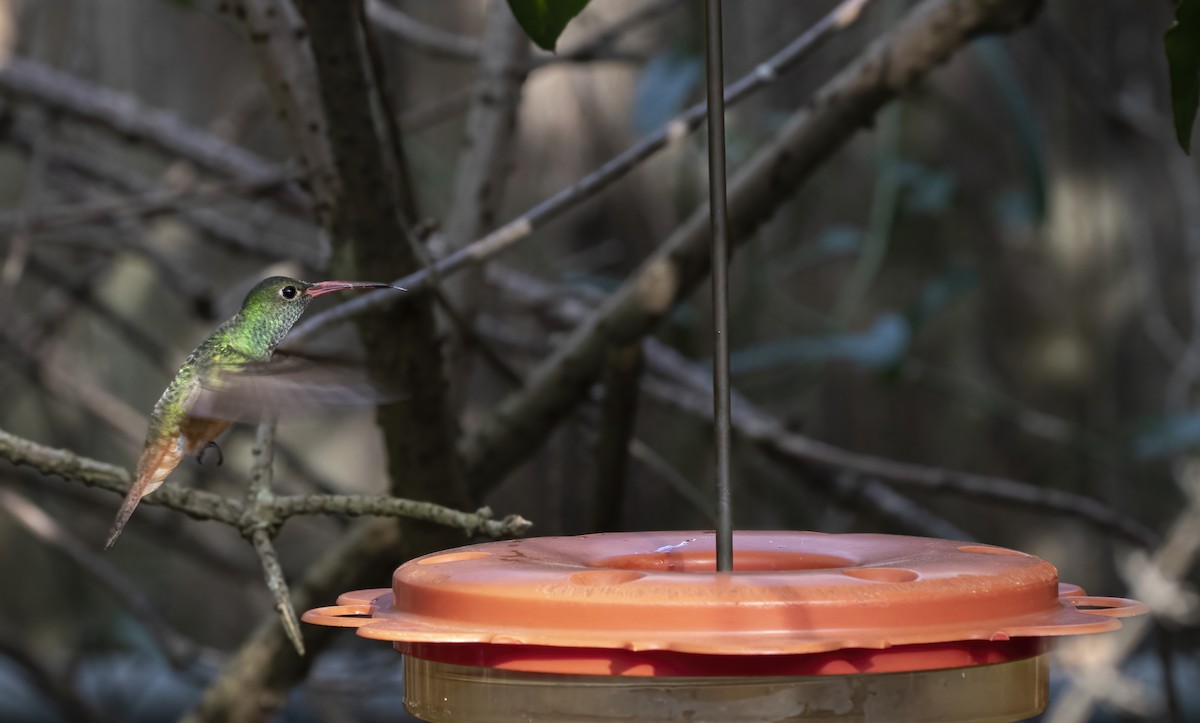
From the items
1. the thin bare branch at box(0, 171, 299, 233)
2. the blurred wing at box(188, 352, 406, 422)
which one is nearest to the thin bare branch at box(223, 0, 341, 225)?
the blurred wing at box(188, 352, 406, 422)

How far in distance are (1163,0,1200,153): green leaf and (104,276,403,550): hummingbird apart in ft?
1.67

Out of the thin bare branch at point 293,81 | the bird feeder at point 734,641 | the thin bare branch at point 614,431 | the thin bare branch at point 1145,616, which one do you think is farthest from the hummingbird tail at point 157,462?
the thin bare branch at point 1145,616

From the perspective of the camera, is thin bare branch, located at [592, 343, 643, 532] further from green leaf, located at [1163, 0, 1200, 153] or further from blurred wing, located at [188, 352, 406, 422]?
green leaf, located at [1163, 0, 1200, 153]

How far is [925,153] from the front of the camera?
8.12 feet

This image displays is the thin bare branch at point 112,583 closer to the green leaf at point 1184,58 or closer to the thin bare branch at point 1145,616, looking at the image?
the thin bare branch at point 1145,616

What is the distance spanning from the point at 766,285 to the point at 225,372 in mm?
1338

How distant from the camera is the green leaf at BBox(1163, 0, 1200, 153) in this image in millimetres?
659

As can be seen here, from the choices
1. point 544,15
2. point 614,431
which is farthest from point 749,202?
point 544,15

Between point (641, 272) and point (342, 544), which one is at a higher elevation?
point (641, 272)

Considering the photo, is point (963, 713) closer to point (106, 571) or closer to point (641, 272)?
point (641, 272)

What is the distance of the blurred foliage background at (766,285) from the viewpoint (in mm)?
2289

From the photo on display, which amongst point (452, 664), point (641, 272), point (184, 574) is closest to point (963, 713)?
point (452, 664)

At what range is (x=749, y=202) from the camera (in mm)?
1393

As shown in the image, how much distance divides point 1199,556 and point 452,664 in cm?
194
